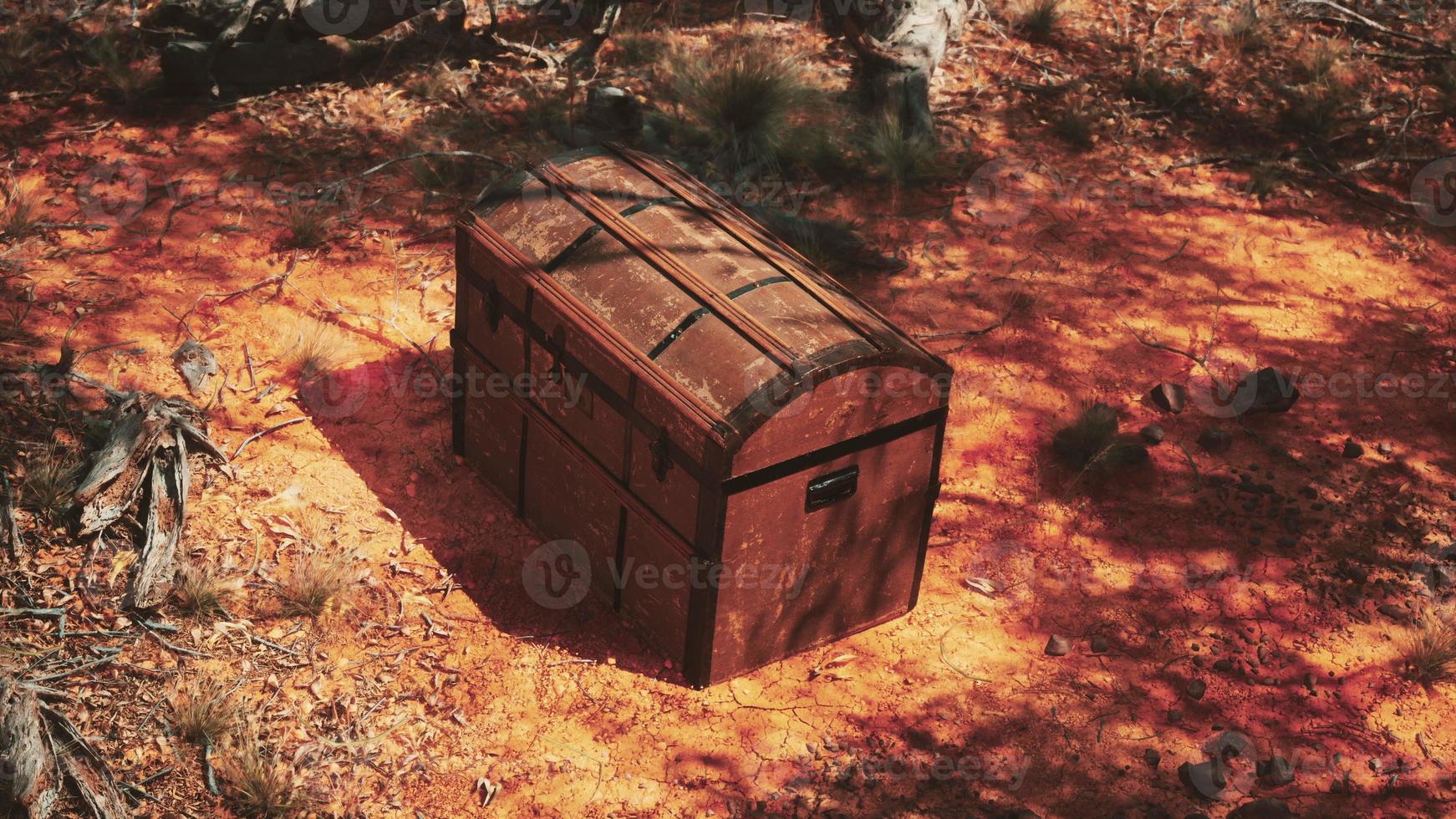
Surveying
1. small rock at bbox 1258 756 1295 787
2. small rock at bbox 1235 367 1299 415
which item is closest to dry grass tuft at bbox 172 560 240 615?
small rock at bbox 1258 756 1295 787

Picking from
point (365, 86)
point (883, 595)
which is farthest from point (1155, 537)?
point (365, 86)

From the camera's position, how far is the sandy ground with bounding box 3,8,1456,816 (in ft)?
17.3

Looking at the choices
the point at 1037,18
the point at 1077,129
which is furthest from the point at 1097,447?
the point at 1037,18

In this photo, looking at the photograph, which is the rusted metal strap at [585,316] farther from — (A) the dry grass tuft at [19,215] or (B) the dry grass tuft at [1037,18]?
(B) the dry grass tuft at [1037,18]

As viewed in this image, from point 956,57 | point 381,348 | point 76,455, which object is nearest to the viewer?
point 76,455

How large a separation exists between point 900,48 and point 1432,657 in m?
4.90

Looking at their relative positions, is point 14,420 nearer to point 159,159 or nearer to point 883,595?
point 159,159

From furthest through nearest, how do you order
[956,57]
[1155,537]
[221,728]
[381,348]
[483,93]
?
[956,57] < [483,93] < [381,348] < [1155,537] < [221,728]

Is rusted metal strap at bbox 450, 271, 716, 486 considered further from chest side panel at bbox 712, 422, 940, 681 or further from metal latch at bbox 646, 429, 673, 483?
chest side panel at bbox 712, 422, 940, 681

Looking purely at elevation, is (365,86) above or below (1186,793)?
above

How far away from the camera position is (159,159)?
8.59 meters

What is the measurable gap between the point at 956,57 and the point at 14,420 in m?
6.54

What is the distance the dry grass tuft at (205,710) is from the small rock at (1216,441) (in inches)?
177

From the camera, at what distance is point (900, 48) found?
8.94 meters
